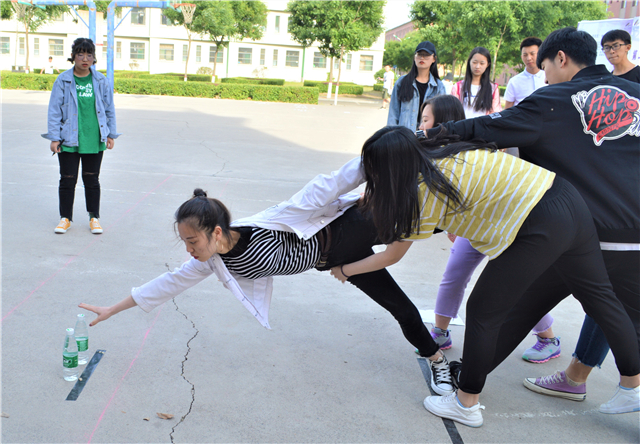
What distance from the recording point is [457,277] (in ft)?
9.95

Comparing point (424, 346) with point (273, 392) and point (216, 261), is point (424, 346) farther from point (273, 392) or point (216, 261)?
point (216, 261)

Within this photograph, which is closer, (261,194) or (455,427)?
(455,427)

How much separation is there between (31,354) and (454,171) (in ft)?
7.70

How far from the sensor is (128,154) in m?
8.56

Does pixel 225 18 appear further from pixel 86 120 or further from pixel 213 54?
pixel 86 120

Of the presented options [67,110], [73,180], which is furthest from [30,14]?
[73,180]

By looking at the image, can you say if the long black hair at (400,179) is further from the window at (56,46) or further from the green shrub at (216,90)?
the window at (56,46)

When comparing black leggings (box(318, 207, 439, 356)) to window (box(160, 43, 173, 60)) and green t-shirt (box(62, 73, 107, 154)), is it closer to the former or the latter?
green t-shirt (box(62, 73, 107, 154))

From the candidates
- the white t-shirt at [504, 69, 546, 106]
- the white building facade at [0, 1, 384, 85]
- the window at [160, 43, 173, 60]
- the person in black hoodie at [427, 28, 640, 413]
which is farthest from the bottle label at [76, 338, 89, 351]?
the window at [160, 43, 173, 60]

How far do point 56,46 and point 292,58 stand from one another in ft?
66.8

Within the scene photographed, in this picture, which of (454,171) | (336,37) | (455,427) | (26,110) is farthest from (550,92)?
(336,37)

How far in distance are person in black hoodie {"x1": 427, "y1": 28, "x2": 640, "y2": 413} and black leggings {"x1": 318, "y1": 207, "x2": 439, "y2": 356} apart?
523 millimetres

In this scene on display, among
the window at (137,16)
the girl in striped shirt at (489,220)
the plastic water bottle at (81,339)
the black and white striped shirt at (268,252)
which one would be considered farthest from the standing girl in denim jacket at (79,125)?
the window at (137,16)

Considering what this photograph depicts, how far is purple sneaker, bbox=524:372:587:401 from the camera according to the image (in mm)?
2707
